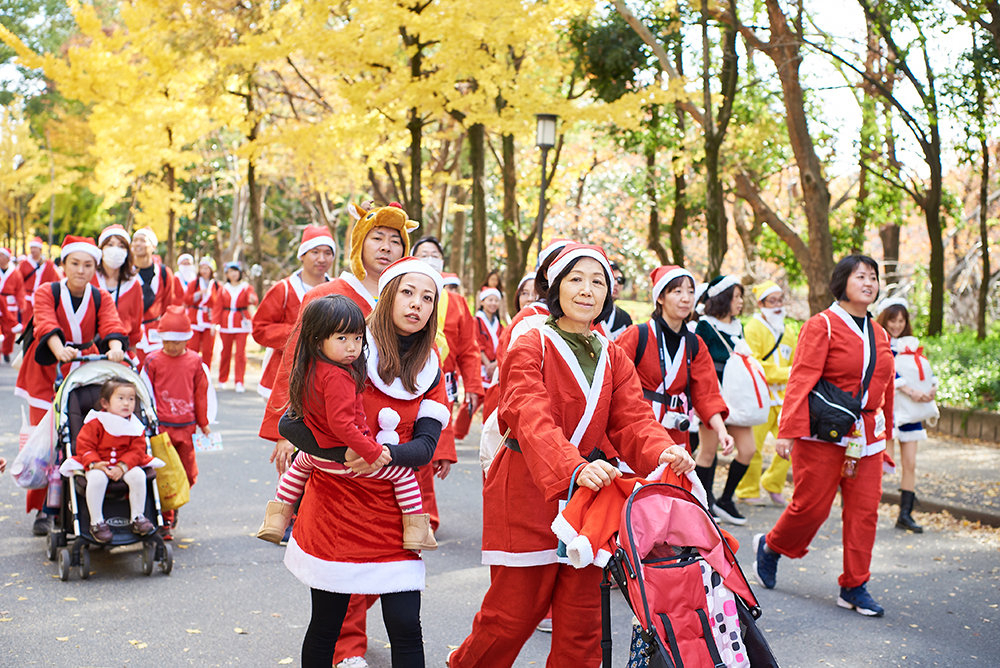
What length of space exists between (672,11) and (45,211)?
39.8 metres

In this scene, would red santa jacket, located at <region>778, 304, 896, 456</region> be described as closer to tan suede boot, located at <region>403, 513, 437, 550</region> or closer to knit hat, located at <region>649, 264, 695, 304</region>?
knit hat, located at <region>649, 264, 695, 304</region>

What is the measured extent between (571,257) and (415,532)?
1.20 m

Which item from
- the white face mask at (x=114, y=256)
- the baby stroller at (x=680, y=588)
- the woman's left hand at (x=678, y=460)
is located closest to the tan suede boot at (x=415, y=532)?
the baby stroller at (x=680, y=588)

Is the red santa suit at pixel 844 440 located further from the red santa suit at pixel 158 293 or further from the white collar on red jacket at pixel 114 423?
the red santa suit at pixel 158 293

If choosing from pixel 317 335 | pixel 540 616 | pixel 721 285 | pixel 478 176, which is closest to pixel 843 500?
pixel 721 285

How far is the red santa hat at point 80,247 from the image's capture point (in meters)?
6.54

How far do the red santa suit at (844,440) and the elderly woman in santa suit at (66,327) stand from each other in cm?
436

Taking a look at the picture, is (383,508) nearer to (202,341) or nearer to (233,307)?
(233,307)

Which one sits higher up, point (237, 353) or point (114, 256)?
point (114, 256)

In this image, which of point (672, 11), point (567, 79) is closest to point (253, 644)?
point (672, 11)

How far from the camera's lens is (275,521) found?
12.0 ft

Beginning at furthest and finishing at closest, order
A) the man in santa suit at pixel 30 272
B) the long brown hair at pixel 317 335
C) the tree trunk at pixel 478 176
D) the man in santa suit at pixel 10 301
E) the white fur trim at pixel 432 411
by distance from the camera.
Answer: the man in santa suit at pixel 10 301
the man in santa suit at pixel 30 272
the tree trunk at pixel 478 176
the white fur trim at pixel 432 411
the long brown hair at pixel 317 335

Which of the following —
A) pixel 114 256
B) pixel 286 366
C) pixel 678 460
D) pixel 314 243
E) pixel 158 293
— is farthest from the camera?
pixel 158 293

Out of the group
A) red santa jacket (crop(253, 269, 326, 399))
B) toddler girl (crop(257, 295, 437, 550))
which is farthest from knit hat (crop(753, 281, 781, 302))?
toddler girl (crop(257, 295, 437, 550))
